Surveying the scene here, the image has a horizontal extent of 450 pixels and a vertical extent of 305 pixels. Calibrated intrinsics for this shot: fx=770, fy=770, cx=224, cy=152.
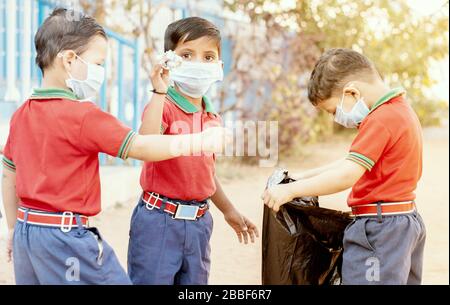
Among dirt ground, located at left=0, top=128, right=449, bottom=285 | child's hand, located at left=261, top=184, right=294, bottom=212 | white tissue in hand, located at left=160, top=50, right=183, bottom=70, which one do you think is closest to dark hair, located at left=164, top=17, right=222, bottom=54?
white tissue in hand, located at left=160, top=50, right=183, bottom=70

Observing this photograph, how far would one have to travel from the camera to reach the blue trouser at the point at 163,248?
9.11 ft

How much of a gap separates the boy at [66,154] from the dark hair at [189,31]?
477 mm

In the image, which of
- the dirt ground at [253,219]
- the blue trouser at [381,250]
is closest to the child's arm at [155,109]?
the blue trouser at [381,250]

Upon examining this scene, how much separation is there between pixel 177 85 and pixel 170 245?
60cm

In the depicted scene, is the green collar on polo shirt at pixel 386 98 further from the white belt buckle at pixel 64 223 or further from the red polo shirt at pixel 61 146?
the white belt buckle at pixel 64 223

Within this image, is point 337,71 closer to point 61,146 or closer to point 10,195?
point 61,146

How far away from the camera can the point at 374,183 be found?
2639mm

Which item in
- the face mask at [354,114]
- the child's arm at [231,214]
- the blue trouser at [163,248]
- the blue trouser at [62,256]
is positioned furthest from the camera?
the child's arm at [231,214]

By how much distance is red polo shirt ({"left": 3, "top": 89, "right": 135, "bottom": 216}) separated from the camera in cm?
232

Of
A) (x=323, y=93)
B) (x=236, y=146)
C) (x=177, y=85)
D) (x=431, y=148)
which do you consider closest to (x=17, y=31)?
(x=177, y=85)

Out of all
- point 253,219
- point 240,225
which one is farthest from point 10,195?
point 253,219

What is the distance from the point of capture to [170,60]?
2.68 meters

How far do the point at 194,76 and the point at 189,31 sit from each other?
170mm

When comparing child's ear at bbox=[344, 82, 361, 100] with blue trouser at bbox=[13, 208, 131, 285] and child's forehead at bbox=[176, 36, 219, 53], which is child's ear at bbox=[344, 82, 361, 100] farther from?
blue trouser at bbox=[13, 208, 131, 285]
